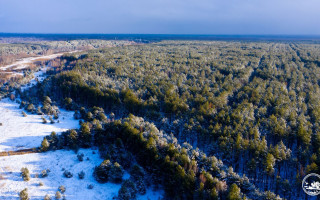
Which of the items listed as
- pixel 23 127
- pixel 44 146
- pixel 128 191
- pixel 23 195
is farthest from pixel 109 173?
pixel 23 127

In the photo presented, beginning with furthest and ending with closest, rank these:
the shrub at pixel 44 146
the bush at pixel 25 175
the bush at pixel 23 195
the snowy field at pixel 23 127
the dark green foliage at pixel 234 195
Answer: the snowy field at pixel 23 127
the shrub at pixel 44 146
the bush at pixel 25 175
the bush at pixel 23 195
the dark green foliage at pixel 234 195

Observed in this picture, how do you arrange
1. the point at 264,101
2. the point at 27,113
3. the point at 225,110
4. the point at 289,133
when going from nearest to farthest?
the point at 289,133, the point at 225,110, the point at 264,101, the point at 27,113

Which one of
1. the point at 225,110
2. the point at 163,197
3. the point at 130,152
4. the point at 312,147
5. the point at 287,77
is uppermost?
the point at 287,77

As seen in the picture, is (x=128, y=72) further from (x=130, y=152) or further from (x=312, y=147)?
(x=312, y=147)

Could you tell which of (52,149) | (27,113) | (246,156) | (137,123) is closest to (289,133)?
(246,156)

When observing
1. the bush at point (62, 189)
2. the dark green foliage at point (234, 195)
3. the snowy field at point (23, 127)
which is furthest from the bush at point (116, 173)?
the snowy field at point (23, 127)

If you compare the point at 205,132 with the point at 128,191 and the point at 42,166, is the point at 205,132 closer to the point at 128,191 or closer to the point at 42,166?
the point at 128,191

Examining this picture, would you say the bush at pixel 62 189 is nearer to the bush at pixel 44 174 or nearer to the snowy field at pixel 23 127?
the bush at pixel 44 174

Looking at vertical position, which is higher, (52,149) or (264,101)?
(264,101)
